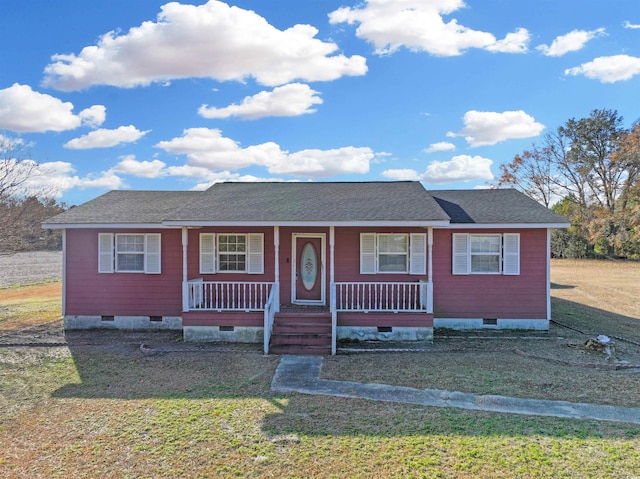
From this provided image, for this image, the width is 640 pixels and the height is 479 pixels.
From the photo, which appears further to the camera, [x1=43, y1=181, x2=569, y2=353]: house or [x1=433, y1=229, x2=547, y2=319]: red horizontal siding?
[x1=433, y1=229, x2=547, y2=319]: red horizontal siding

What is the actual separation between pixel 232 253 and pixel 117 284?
3.40 metres

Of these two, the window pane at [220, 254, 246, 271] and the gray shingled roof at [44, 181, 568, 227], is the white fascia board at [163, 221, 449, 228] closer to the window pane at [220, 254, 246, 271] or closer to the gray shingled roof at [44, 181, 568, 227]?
the gray shingled roof at [44, 181, 568, 227]

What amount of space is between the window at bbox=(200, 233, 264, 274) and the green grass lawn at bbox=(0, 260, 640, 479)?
474 centimetres

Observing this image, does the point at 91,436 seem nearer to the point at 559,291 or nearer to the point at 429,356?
the point at 429,356

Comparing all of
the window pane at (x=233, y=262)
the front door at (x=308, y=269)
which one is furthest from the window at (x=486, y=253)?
the window pane at (x=233, y=262)

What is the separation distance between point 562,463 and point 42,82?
2465 cm

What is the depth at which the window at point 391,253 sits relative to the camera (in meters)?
11.9

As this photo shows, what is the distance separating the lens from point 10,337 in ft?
36.3

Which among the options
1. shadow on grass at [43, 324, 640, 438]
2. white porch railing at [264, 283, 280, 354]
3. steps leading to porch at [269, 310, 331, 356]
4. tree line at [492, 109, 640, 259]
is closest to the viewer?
shadow on grass at [43, 324, 640, 438]

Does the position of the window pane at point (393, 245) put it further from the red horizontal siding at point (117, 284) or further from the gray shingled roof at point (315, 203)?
the red horizontal siding at point (117, 284)

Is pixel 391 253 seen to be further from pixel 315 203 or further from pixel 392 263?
pixel 315 203

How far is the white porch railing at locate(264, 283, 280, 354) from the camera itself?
9578 millimetres

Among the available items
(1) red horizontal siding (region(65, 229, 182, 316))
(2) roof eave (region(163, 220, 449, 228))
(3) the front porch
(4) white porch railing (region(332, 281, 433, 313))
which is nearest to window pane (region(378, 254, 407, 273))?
(4) white porch railing (region(332, 281, 433, 313))

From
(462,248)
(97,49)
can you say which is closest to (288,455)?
(462,248)
